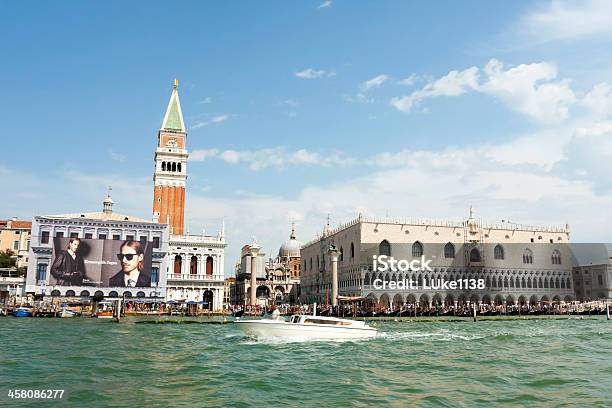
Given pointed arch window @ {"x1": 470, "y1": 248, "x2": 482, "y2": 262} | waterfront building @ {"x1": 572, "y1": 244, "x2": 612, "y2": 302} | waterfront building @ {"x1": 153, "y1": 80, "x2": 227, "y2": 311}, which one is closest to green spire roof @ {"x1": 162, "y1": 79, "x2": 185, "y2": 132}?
waterfront building @ {"x1": 153, "y1": 80, "x2": 227, "y2": 311}

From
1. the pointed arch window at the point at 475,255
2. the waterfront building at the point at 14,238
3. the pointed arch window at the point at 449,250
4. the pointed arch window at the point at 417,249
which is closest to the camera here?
the pointed arch window at the point at 417,249

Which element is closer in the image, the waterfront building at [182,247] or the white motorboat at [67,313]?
the white motorboat at [67,313]

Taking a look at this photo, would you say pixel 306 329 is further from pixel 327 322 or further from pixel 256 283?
pixel 256 283

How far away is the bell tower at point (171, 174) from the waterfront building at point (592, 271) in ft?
172

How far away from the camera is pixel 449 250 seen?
70562 millimetres

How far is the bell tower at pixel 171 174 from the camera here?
70.4 meters

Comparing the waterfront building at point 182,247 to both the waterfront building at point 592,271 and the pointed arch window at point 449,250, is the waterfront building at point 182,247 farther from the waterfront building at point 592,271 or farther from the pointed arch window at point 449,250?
the waterfront building at point 592,271

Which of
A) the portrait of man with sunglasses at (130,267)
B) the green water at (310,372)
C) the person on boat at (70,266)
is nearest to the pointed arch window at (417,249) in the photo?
the portrait of man with sunglasses at (130,267)

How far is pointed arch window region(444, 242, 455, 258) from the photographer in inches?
2768

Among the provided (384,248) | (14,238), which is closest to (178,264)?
(384,248)

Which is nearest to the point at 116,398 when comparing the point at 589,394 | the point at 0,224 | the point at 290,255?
the point at 589,394

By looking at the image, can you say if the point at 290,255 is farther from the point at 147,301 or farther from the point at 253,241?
the point at 147,301

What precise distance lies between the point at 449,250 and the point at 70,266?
43.5 metres

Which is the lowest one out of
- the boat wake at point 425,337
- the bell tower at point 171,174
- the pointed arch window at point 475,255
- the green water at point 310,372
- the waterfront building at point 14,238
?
the green water at point 310,372
